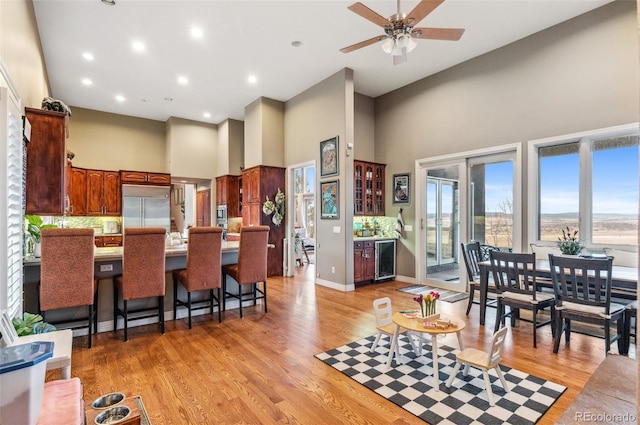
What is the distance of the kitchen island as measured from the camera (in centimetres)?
334

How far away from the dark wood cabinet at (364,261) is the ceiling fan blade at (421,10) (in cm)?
386

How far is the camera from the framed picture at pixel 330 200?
6.01 meters

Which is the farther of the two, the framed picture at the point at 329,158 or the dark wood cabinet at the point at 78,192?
the dark wood cabinet at the point at 78,192

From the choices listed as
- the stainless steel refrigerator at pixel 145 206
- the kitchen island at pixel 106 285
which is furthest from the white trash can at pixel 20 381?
the stainless steel refrigerator at pixel 145 206

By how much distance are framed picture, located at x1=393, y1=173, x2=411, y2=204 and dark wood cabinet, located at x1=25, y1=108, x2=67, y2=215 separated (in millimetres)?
5530

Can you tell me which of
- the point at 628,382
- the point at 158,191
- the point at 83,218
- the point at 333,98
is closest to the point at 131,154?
the point at 158,191

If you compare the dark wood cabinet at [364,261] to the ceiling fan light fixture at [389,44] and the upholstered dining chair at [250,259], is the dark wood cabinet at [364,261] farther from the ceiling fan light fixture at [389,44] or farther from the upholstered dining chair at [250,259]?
the ceiling fan light fixture at [389,44]

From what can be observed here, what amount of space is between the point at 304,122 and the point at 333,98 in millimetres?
986

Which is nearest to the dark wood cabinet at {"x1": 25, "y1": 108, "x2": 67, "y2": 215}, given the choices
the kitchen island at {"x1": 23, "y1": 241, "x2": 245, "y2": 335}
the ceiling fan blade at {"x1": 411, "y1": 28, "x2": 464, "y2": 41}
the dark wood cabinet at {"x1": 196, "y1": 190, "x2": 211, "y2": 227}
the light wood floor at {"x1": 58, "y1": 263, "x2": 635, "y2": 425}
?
the kitchen island at {"x1": 23, "y1": 241, "x2": 245, "y2": 335}

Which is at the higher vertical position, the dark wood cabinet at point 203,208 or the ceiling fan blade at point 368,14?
the ceiling fan blade at point 368,14

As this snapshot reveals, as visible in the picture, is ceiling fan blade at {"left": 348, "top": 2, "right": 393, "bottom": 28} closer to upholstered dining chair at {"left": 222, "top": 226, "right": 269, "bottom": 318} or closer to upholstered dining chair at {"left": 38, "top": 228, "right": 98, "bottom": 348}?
upholstered dining chair at {"left": 222, "top": 226, "right": 269, "bottom": 318}

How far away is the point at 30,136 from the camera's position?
311 centimetres

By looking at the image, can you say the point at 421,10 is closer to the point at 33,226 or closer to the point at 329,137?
the point at 329,137

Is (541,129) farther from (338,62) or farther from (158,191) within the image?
(158,191)
